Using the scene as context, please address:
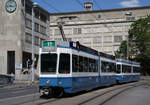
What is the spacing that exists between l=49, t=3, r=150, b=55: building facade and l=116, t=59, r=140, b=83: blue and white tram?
39.8m

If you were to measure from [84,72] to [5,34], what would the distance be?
38441 millimetres

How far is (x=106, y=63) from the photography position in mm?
23688

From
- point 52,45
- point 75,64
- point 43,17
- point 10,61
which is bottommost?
point 75,64

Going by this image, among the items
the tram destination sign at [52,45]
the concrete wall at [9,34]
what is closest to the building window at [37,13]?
the concrete wall at [9,34]

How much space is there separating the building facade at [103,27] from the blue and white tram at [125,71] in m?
39.8

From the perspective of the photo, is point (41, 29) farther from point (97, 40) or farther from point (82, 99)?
point (82, 99)

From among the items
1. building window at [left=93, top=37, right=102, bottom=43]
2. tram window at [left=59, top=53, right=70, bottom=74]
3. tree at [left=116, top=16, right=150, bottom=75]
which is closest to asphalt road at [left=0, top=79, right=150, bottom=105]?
tram window at [left=59, top=53, right=70, bottom=74]

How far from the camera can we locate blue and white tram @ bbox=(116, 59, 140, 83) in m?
29.8

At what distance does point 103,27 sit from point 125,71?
47577 millimetres

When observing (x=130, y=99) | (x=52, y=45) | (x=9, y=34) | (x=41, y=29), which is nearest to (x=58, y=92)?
(x=52, y=45)

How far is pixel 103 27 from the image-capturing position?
78.8 metres

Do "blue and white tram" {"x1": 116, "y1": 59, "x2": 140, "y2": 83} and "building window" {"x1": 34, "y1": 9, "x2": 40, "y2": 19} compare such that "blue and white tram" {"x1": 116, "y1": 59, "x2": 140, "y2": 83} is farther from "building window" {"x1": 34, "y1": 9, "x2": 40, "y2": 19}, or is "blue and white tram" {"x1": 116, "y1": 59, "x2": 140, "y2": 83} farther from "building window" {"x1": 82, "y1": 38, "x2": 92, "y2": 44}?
"building window" {"x1": 82, "y1": 38, "x2": 92, "y2": 44}

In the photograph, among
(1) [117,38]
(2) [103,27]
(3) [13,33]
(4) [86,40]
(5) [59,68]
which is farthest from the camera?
(4) [86,40]

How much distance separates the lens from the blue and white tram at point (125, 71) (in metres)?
29.8
